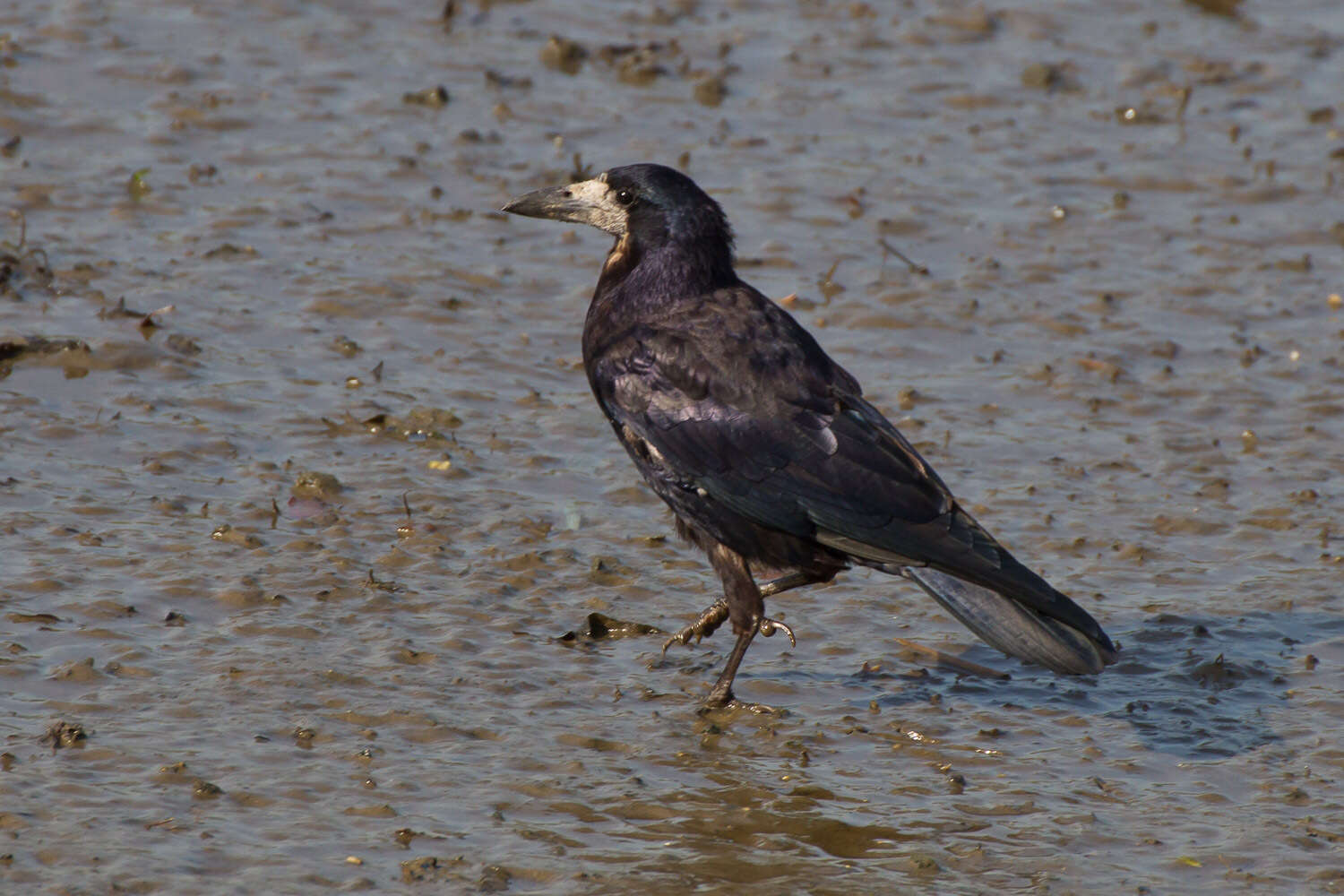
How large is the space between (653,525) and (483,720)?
1.58 metres

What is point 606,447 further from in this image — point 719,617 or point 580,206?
point 719,617

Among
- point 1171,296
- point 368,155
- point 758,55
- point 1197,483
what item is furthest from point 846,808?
point 758,55

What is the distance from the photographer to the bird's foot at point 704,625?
5984mm

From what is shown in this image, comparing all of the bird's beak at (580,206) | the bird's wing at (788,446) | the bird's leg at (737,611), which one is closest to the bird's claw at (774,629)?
the bird's leg at (737,611)

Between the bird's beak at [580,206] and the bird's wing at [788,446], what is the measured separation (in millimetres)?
593

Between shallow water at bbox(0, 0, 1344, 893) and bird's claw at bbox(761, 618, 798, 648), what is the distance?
67 mm

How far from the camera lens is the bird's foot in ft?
19.6

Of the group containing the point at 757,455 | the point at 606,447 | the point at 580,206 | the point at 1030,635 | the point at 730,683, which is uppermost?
the point at 580,206

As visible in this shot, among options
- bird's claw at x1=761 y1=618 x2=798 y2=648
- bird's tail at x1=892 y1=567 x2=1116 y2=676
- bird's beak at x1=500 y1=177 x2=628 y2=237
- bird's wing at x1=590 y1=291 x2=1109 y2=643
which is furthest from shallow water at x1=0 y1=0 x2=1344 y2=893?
bird's beak at x1=500 y1=177 x2=628 y2=237

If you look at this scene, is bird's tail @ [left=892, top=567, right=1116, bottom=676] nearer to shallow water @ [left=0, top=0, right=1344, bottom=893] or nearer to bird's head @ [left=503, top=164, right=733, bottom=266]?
shallow water @ [left=0, top=0, right=1344, bottom=893]

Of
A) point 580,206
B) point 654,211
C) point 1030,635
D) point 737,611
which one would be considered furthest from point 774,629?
point 580,206

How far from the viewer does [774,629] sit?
6168 millimetres

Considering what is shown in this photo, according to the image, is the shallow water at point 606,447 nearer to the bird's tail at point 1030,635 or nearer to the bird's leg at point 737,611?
the bird's leg at point 737,611

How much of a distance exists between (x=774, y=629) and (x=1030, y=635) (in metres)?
1.03
